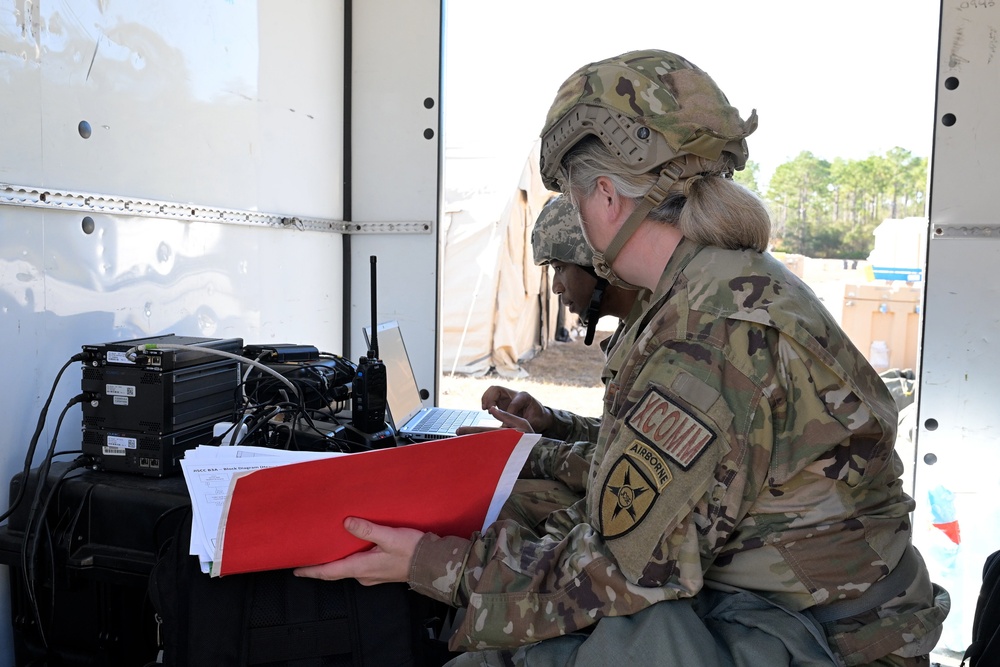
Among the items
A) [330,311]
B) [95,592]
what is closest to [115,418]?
[95,592]

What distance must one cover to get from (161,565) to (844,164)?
29536 mm

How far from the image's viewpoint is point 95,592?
1727mm

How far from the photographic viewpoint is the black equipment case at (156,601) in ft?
3.85

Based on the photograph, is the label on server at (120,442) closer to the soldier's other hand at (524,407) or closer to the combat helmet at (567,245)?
the soldier's other hand at (524,407)

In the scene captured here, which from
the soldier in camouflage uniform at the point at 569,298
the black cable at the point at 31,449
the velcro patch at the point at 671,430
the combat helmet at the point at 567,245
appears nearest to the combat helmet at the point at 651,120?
the velcro patch at the point at 671,430

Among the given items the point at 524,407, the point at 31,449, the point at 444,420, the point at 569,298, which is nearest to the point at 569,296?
the point at 569,298

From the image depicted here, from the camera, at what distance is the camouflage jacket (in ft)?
3.46

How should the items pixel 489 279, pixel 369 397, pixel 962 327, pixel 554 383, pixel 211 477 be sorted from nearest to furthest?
pixel 211 477 → pixel 369 397 → pixel 962 327 → pixel 489 279 → pixel 554 383

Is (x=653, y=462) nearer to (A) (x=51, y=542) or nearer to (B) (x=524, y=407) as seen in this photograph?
(B) (x=524, y=407)

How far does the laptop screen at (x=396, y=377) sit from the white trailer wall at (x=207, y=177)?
56 centimetres

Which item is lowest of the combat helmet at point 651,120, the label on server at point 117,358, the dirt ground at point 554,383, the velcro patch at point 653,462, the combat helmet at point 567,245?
the dirt ground at point 554,383

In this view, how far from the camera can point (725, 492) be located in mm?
1064

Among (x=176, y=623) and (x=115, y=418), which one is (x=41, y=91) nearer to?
(x=115, y=418)

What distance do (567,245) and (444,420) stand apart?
2.37ft
